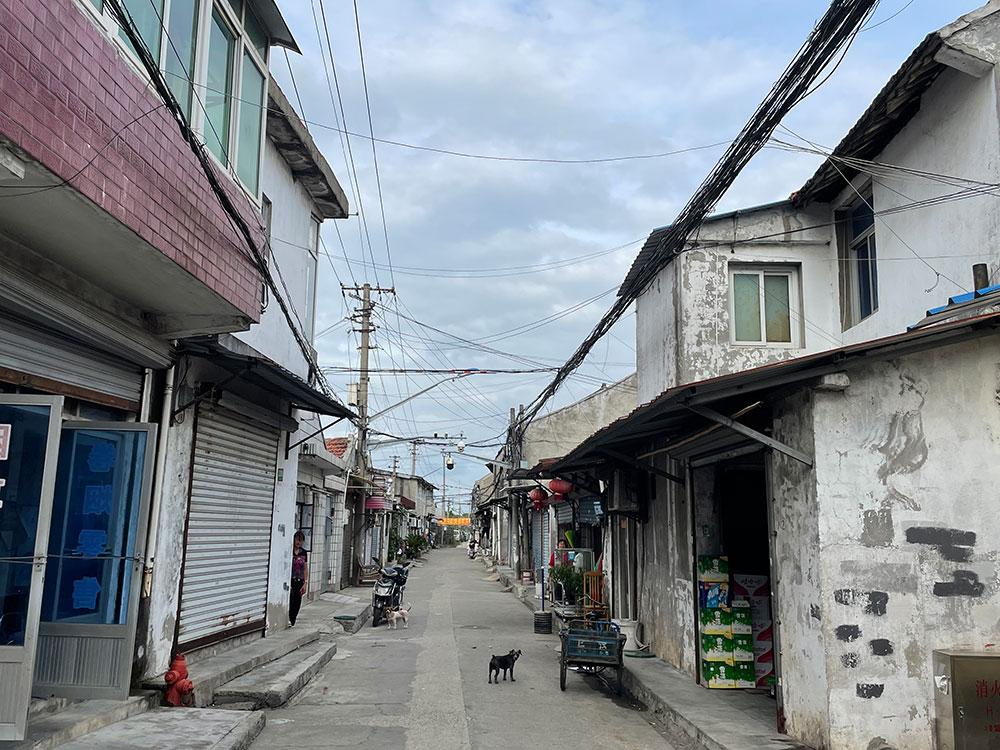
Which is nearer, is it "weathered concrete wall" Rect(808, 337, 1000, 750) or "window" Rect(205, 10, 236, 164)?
"weathered concrete wall" Rect(808, 337, 1000, 750)

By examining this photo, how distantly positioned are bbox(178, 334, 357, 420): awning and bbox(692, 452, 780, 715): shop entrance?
17.5ft

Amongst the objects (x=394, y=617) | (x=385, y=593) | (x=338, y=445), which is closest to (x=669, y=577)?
(x=394, y=617)

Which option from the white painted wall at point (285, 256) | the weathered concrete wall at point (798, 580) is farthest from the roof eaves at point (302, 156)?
the weathered concrete wall at point (798, 580)

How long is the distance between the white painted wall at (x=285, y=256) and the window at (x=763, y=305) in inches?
271

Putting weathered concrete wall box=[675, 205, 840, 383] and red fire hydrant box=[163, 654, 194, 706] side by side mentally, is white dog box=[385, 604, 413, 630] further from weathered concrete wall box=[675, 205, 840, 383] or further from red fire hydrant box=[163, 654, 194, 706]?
red fire hydrant box=[163, 654, 194, 706]

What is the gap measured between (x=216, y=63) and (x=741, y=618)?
28.4 ft

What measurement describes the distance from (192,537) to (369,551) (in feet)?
98.9

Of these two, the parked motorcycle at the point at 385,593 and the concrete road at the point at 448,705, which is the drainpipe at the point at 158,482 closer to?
the concrete road at the point at 448,705

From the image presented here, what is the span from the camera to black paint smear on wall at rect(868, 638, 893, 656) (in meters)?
6.83

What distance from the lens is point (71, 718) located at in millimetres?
7016

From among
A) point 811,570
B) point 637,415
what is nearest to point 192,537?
point 637,415

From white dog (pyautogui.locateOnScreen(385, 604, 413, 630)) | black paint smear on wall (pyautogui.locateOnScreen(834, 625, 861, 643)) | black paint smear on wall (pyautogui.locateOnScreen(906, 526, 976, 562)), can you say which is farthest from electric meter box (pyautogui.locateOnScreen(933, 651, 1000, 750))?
white dog (pyautogui.locateOnScreen(385, 604, 413, 630))

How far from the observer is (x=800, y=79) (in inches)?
297

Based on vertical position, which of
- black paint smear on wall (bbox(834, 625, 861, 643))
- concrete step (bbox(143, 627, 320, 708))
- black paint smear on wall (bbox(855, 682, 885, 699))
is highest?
black paint smear on wall (bbox(834, 625, 861, 643))
